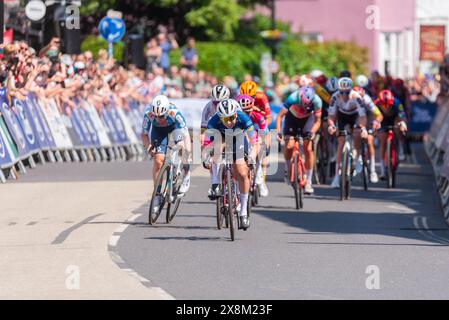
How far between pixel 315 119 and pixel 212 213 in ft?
9.13

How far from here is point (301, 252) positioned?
15.2 metres

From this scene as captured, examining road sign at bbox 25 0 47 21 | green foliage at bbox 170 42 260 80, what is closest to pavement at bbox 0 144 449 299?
road sign at bbox 25 0 47 21

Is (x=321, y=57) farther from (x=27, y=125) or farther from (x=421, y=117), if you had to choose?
(x=27, y=125)

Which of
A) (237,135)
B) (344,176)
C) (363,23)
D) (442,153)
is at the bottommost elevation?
(363,23)

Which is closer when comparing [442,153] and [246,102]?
[246,102]

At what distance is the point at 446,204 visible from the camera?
2039 centimetres

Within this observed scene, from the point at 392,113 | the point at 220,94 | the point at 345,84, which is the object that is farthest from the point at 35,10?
the point at 220,94

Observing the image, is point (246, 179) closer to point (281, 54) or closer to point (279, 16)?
point (281, 54)

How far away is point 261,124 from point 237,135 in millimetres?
3147

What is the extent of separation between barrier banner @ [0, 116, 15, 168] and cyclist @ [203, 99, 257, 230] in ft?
25.2

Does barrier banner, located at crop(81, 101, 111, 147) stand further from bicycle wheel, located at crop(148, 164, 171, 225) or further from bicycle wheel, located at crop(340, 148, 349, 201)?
bicycle wheel, located at crop(148, 164, 171, 225)

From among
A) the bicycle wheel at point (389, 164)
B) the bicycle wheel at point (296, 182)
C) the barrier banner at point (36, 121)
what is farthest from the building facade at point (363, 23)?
the bicycle wheel at point (296, 182)

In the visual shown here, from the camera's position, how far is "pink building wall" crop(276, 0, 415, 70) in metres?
79.0
